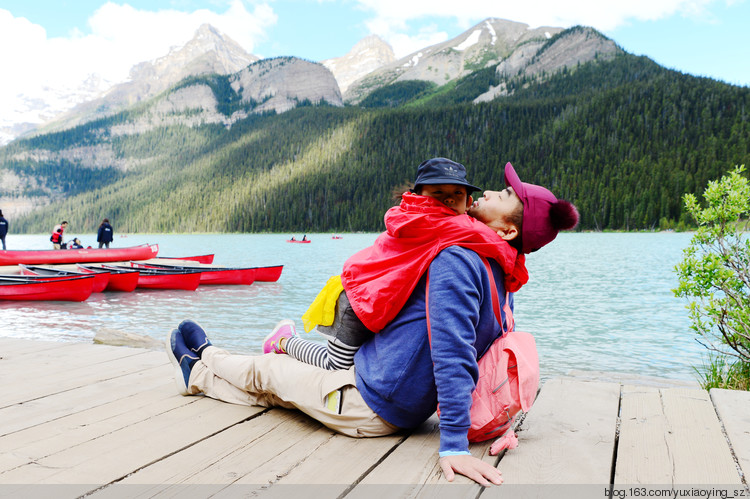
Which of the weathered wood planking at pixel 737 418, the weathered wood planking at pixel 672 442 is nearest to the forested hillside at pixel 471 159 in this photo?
the weathered wood planking at pixel 737 418

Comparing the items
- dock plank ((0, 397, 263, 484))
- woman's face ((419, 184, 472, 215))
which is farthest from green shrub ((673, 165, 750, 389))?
dock plank ((0, 397, 263, 484))

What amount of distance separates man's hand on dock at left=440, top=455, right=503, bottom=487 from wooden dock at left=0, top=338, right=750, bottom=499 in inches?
1.2

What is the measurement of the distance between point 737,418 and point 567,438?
963 millimetres

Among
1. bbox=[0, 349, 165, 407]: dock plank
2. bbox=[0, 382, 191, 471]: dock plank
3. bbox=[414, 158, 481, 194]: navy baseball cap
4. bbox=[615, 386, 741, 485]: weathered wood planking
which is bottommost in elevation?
bbox=[0, 349, 165, 407]: dock plank

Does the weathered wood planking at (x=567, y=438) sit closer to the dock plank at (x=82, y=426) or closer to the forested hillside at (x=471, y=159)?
the dock plank at (x=82, y=426)

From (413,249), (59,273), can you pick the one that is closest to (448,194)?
(413,249)

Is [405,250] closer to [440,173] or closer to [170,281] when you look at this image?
[440,173]

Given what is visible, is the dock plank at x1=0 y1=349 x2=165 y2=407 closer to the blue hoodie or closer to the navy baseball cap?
the blue hoodie

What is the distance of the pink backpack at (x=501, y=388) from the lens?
7.69 feet

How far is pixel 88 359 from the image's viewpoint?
423 centimetres

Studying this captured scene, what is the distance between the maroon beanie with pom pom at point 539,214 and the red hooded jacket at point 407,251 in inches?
5.4

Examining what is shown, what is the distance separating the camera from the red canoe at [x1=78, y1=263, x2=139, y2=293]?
1984 cm

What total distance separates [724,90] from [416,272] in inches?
6138

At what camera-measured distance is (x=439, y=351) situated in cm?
217
